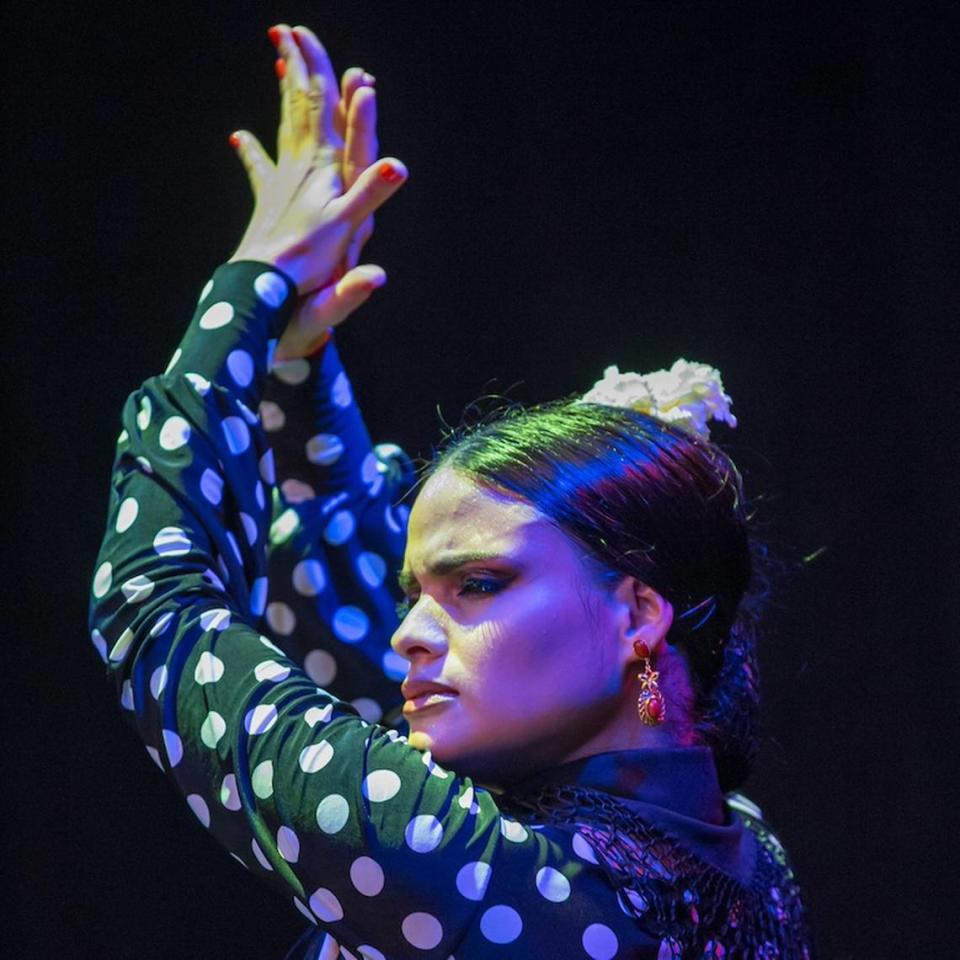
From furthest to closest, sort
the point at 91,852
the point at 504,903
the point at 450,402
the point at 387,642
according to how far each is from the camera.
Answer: the point at 450,402, the point at 91,852, the point at 387,642, the point at 504,903

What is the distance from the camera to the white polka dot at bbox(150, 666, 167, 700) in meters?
1.05

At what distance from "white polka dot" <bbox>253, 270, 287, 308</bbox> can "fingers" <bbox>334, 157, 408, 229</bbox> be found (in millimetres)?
102

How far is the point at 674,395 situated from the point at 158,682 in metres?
0.58

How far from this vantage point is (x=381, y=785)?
1.00 metres

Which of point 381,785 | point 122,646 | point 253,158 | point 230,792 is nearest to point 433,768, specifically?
point 381,785

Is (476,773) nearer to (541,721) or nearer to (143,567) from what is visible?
(541,721)

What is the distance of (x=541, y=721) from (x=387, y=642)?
455 millimetres

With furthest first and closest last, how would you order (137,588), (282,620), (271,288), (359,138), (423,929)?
(282,620), (359,138), (271,288), (137,588), (423,929)

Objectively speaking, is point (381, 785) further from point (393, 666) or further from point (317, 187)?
point (317, 187)

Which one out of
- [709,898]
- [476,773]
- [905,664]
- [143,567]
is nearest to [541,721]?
[476,773]

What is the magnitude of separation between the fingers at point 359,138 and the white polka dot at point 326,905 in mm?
736

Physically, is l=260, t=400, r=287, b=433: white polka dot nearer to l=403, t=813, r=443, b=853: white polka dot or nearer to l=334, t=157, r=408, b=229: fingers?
l=334, t=157, r=408, b=229: fingers

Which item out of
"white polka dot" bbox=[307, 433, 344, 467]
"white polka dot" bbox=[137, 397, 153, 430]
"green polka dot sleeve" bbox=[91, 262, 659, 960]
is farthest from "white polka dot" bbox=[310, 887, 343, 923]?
"white polka dot" bbox=[307, 433, 344, 467]

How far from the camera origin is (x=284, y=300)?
1.32 metres
